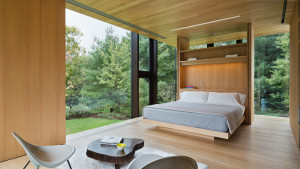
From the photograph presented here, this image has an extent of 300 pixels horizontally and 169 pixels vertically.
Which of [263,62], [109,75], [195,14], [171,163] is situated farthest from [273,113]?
[171,163]

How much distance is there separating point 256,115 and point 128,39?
4622 mm

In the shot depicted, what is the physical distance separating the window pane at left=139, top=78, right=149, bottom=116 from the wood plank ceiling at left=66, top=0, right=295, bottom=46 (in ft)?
5.20

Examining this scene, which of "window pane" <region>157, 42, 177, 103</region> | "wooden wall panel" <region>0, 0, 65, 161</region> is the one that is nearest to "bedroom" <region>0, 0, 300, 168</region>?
"wooden wall panel" <region>0, 0, 65, 161</region>

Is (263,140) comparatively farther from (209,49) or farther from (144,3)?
(144,3)

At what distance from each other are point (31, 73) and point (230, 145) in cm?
342

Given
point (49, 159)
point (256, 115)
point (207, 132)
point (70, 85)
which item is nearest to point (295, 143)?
point (207, 132)

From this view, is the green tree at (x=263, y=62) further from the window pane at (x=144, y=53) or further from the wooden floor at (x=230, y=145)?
the window pane at (x=144, y=53)

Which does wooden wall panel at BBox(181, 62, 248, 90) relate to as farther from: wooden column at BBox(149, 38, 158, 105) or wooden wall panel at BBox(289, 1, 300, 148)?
wooden wall panel at BBox(289, 1, 300, 148)

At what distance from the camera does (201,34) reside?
16.3 feet

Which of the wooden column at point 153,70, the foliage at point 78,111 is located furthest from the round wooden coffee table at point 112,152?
the wooden column at point 153,70

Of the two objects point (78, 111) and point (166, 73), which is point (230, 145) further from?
point (166, 73)

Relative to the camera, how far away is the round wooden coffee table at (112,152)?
185cm

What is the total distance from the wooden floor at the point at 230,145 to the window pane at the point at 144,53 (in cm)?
212

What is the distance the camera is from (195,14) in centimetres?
353
